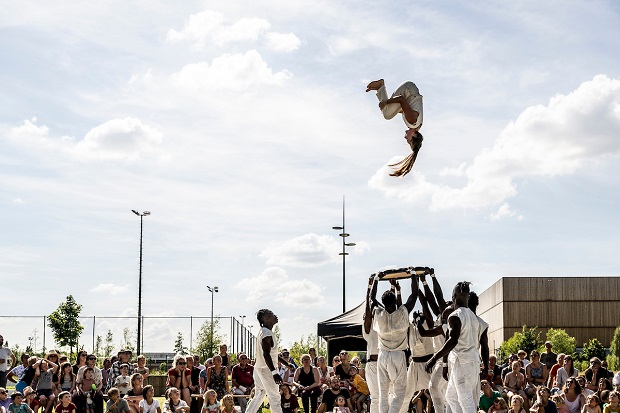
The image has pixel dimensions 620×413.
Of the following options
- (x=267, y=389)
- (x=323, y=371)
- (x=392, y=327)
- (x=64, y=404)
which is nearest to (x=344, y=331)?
(x=323, y=371)

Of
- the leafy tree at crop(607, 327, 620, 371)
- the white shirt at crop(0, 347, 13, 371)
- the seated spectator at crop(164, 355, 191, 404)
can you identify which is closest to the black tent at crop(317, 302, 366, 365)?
the seated spectator at crop(164, 355, 191, 404)

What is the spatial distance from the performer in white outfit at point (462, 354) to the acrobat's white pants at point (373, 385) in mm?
2024

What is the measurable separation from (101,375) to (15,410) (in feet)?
7.99

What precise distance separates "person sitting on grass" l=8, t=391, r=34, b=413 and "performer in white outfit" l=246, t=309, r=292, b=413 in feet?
15.5

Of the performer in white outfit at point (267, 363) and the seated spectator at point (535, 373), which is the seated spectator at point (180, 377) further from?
the seated spectator at point (535, 373)

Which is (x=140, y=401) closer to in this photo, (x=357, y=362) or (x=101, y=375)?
(x=101, y=375)

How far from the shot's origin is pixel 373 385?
1249 cm

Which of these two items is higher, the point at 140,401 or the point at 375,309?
→ the point at 375,309

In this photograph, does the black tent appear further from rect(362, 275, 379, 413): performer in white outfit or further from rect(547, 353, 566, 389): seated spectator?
rect(362, 275, 379, 413): performer in white outfit

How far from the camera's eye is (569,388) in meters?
15.7

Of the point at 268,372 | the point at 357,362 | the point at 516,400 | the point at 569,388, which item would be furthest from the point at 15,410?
the point at 569,388

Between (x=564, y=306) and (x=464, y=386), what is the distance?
1723 inches

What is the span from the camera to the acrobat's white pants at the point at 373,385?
40.2 feet

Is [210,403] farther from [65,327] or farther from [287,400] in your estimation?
[65,327]
